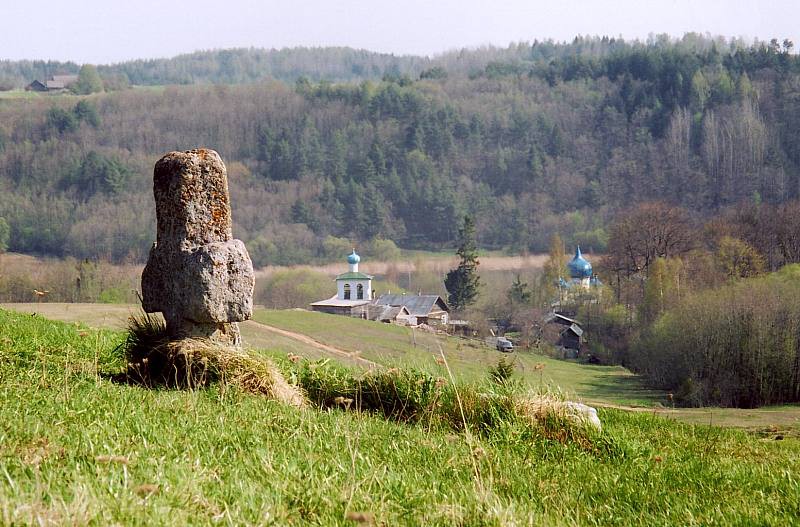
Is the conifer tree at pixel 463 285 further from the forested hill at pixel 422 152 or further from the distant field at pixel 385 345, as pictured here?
the distant field at pixel 385 345

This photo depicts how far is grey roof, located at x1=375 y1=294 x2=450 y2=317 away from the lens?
276ft

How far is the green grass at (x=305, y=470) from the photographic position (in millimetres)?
5270

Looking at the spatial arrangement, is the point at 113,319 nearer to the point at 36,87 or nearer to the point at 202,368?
the point at 202,368

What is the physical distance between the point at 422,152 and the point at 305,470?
6128 inches

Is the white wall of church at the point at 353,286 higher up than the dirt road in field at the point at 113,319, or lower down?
lower down

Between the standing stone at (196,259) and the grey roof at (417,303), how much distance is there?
2808 inches

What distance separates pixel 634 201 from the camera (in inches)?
5428

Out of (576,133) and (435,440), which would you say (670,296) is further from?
(576,133)

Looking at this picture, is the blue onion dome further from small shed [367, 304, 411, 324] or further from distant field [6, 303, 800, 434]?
distant field [6, 303, 800, 434]

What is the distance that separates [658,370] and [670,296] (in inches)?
666

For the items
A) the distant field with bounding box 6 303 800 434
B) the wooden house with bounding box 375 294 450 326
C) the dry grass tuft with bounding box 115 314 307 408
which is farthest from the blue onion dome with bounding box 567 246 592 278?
the dry grass tuft with bounding box 115 314 307 408

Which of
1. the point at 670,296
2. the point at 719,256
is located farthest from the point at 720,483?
the point at 719,256

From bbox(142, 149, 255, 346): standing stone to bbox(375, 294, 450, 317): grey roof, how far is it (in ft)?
234

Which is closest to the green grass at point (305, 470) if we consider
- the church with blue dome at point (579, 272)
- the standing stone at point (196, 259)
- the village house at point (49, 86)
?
the standing stone at point (196, 259)
